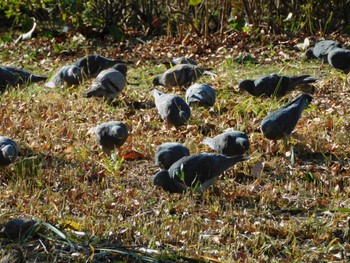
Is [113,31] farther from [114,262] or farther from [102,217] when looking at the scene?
[114,262]

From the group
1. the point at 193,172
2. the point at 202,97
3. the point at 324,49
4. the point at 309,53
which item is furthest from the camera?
the point at 309,53

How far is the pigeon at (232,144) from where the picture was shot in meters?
6.02

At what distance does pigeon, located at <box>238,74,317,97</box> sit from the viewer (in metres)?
7.75

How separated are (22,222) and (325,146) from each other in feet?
9.31

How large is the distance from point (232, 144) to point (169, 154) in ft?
1.73

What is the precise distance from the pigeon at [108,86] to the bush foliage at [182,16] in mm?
2704

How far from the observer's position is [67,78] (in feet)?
28.5

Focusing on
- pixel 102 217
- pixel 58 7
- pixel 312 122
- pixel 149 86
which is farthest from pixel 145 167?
pixel 58 7

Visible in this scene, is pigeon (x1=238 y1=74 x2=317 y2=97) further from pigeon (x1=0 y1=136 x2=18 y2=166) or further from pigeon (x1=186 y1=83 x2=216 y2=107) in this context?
pigeon (x1=0 y1=136 x2=18 y2=166)

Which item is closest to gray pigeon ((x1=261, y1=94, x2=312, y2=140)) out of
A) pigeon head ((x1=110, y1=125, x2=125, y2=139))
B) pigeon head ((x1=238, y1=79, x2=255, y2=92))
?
pigeon head ((x1=110, y1=125, x2=125, y2=139))

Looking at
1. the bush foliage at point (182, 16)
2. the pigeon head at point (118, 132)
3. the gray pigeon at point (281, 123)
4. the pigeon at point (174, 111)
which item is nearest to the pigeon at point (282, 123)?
the gray pigeon at point (281, 123)

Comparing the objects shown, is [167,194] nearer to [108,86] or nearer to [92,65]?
[108,86]

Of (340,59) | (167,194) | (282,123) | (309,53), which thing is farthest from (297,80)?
(167,194)

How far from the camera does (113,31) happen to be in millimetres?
12039
